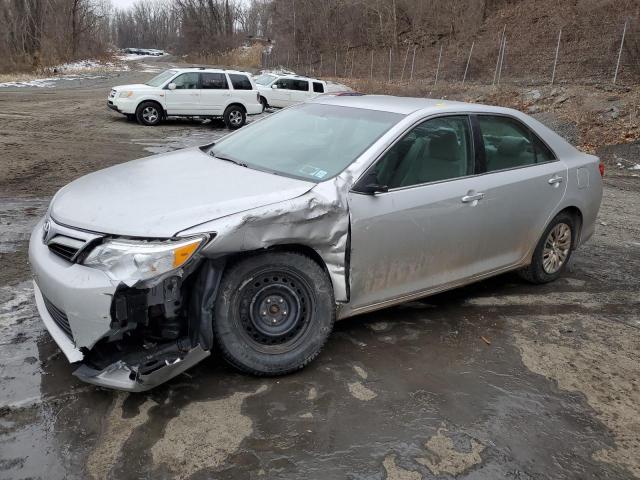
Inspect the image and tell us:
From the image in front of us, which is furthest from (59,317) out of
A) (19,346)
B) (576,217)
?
(576,217)

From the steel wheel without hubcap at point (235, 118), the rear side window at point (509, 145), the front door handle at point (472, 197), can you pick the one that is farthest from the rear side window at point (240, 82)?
the front door handle at point (472, 197)

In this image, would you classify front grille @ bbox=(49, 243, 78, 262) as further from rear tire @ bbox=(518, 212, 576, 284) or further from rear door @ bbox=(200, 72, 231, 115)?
rear door @ bbox=(200, 72, 231, 115)

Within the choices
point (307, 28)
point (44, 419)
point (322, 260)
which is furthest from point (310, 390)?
point (307, 28)

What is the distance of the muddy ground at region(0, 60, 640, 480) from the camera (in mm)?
2732

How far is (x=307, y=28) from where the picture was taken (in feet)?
164

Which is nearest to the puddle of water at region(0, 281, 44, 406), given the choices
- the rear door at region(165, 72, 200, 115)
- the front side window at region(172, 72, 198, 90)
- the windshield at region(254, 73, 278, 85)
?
the rear door at region(165, 72, 200, 115)

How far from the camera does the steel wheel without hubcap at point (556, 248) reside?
199 inches

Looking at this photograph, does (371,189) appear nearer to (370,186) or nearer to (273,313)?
A: (370,186)

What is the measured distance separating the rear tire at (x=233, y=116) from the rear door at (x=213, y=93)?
8.2 inches

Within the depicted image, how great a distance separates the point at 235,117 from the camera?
17.9 m

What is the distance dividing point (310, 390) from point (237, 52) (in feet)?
224

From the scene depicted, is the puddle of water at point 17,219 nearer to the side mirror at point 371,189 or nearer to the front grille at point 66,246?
the front grille at point 66,246

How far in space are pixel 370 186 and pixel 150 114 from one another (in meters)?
14.2

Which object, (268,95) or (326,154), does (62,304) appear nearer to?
(326,154)
